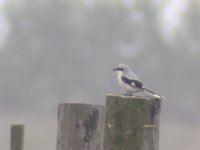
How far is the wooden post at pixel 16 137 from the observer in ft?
25.5

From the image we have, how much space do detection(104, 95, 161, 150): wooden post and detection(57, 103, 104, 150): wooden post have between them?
1271 mm

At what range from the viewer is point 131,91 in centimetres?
929

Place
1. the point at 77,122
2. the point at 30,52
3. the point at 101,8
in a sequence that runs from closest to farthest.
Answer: the point at 77,122, the point at 30,52, the point at 101,8

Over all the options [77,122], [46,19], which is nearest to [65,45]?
[46,19]

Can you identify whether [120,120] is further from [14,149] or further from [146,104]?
[14,149]

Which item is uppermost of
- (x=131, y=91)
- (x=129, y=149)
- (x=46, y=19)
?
(x=46, y=19)

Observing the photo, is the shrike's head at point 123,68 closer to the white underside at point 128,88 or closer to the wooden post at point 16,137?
the white underside at point 128,88

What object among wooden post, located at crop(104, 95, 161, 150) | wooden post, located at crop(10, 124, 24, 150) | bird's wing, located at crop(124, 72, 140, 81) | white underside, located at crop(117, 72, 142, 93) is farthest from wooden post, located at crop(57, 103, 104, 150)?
white underside, located at crop(117, 72, 142, 93)

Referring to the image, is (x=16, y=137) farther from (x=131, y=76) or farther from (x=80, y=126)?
(x=131, y=76)

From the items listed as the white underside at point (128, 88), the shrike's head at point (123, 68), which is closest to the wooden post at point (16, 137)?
the white underside at point (128, 88)

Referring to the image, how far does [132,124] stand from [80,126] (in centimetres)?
145

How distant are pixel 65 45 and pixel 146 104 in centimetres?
3298

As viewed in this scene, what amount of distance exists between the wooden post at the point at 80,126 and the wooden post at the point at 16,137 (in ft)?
Result: 3.80

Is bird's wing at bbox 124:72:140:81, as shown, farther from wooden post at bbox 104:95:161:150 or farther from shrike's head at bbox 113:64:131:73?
wooden post at bbox 104:95:161:150
